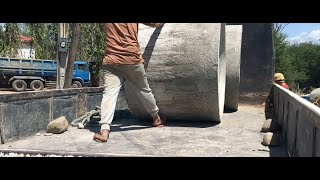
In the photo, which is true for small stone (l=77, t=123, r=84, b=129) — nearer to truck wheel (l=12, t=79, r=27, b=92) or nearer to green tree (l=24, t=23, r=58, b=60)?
truck wheel (l=12, t=79, r=27, b=92)

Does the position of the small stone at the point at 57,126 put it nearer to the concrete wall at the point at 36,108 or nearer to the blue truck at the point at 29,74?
the concrete wall at the point at 36,108

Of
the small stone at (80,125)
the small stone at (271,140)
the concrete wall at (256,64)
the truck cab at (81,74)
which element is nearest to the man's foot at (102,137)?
the small stone at (80,125)

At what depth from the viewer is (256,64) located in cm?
588

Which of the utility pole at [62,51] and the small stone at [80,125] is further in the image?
the utility pole at [62,51]

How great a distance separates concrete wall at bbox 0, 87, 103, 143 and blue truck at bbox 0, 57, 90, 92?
1631cm

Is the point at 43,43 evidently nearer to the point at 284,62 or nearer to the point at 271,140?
the point at 284,62

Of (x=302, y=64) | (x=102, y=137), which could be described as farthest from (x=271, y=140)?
(x=302, y=64)

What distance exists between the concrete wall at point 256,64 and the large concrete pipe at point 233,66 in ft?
1.59

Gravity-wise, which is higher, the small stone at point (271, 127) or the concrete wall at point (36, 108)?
the concrete wall at point (36, 108)

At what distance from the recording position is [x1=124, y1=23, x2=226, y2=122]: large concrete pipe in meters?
3.91

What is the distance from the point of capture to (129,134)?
12.2 ft

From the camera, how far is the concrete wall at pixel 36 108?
129 inches
